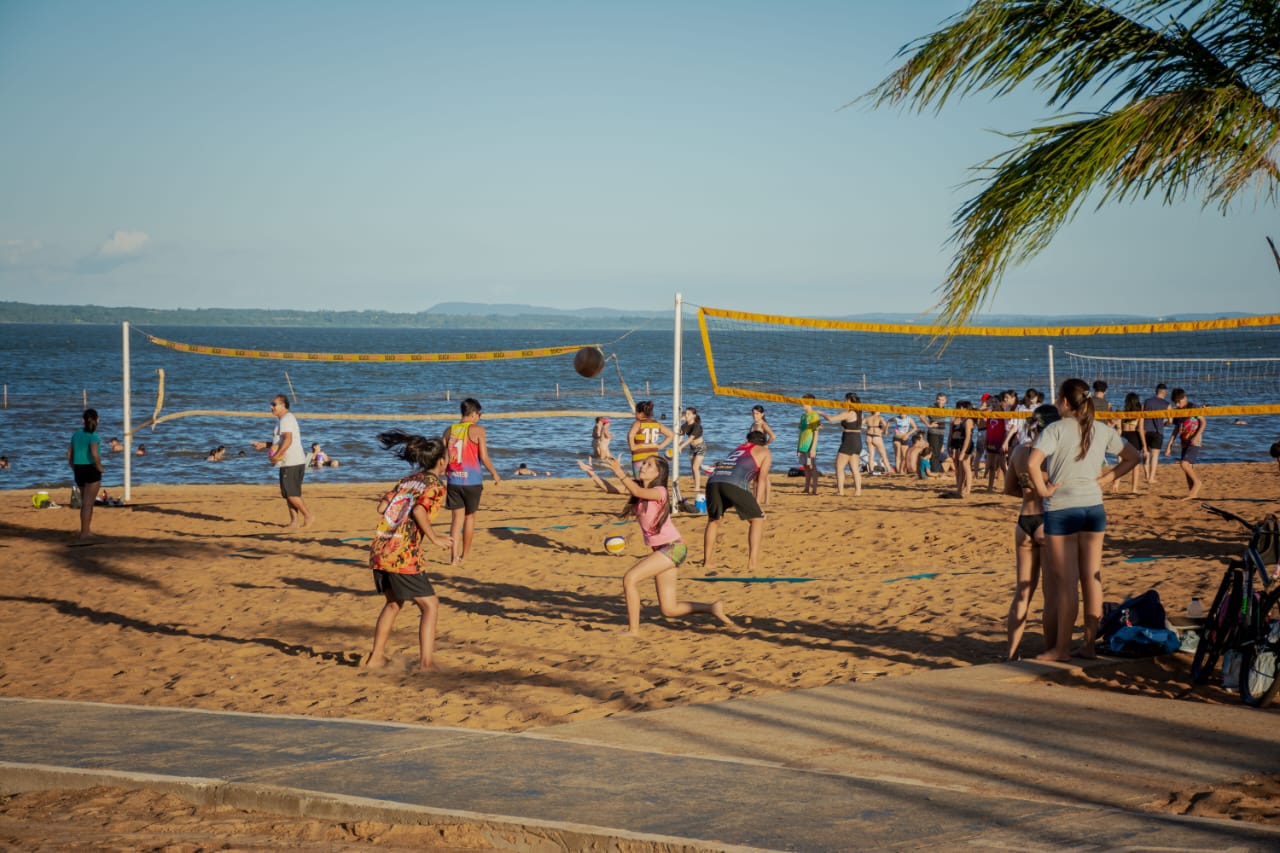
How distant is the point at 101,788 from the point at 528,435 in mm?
28145

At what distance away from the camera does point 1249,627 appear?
17.7 feet

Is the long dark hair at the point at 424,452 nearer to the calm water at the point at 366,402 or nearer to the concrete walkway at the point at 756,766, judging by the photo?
the concrete walkway at the point at 756,766

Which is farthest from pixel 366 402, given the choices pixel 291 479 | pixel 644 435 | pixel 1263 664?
pixel 1263 664

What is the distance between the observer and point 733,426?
35344mm

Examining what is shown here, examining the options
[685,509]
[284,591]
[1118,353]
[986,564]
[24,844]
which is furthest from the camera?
[1118,353]

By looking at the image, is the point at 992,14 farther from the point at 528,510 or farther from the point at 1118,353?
the point at 1118,353

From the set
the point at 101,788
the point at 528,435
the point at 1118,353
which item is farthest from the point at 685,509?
the point at 1118,353

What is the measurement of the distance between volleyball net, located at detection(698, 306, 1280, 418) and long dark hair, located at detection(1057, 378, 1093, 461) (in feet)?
1.89

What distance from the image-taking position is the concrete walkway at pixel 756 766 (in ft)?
12.4

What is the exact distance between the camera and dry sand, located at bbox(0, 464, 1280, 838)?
6.44m

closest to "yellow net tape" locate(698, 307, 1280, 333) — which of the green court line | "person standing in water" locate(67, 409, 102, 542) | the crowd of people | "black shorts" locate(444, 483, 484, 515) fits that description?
the crowd of people

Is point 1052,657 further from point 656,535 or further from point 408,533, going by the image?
point 408,533

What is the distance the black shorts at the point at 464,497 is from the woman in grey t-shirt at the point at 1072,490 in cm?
577

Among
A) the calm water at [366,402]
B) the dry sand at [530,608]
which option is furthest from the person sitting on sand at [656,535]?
the calm water at [366,402]
